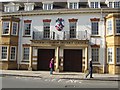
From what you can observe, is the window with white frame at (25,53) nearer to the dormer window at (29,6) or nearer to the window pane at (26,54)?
the window pane at (26,54)

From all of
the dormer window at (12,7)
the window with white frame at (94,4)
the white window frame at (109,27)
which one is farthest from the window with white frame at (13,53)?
the white window frame at (109,27)

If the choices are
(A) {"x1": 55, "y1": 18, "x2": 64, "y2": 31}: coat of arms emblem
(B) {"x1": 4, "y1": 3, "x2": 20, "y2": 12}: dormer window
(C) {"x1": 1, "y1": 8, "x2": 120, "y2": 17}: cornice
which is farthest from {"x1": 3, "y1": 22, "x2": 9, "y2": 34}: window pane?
(A) {"x1": 55, "y1": 18, "x2": 64, "y2": 31}: coat of arms emblem

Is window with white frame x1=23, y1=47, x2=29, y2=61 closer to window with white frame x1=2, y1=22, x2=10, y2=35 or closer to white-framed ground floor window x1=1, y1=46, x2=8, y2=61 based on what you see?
white-framed ground floor window x1=1, y1=46, x2=8, y2=61

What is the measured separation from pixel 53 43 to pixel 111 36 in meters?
6.75

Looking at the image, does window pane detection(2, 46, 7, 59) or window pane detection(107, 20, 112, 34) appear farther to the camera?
window pane detection(2, 46, 7, 59)

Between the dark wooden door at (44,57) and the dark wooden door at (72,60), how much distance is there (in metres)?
1.81

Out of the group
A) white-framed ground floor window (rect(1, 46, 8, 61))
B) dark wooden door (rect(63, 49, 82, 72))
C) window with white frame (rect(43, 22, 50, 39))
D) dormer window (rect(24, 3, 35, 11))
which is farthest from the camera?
dormer window (rect(24, 3, 35, 11))

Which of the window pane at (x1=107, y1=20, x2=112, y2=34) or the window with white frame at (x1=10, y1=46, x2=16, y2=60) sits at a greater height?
the window pane at (x1=107, y1=20, x2=112, y2=34)

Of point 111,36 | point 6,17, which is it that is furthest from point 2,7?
point 111,36

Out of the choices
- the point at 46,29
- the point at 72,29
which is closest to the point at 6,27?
the point at 46,29

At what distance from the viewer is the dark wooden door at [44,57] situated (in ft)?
88.6

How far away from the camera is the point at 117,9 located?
2580 centimetres

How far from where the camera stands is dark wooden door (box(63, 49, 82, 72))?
2648 centimetres

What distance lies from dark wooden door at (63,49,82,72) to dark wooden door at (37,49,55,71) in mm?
1809
